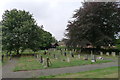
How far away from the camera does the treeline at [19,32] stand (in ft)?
83.4

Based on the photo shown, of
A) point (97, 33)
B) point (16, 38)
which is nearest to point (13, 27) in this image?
point (16, 38)

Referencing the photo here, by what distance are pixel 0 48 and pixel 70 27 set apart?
1525 centimetres

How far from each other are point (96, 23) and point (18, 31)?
16.0 metres

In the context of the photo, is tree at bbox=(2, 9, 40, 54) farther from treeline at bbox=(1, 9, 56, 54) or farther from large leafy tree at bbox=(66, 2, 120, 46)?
large leafy tree at bbox=(66, 2, 120, 46)

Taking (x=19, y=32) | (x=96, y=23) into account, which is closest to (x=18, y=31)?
(x=19, y=32)

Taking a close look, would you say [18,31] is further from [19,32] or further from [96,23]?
[96,23]

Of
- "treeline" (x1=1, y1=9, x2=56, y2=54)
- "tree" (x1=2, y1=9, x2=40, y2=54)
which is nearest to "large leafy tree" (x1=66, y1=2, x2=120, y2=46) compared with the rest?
"treeline" (x1=1, y1=9, x2=56, y2=54)

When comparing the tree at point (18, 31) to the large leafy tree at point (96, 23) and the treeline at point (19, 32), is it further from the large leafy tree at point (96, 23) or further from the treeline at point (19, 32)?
the large leafy tree at point (96, 23)

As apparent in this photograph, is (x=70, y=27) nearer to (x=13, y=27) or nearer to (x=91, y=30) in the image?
(x=91, y=30)

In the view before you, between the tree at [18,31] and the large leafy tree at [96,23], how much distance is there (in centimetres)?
866

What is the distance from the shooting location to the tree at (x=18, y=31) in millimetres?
25422

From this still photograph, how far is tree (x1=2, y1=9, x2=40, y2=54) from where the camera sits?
83.4 ft

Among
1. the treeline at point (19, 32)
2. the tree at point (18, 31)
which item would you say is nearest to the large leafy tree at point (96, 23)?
the treeline at point (19, 32)

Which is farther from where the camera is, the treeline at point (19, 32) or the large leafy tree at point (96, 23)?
the large leafy tree at point (96, 23)
